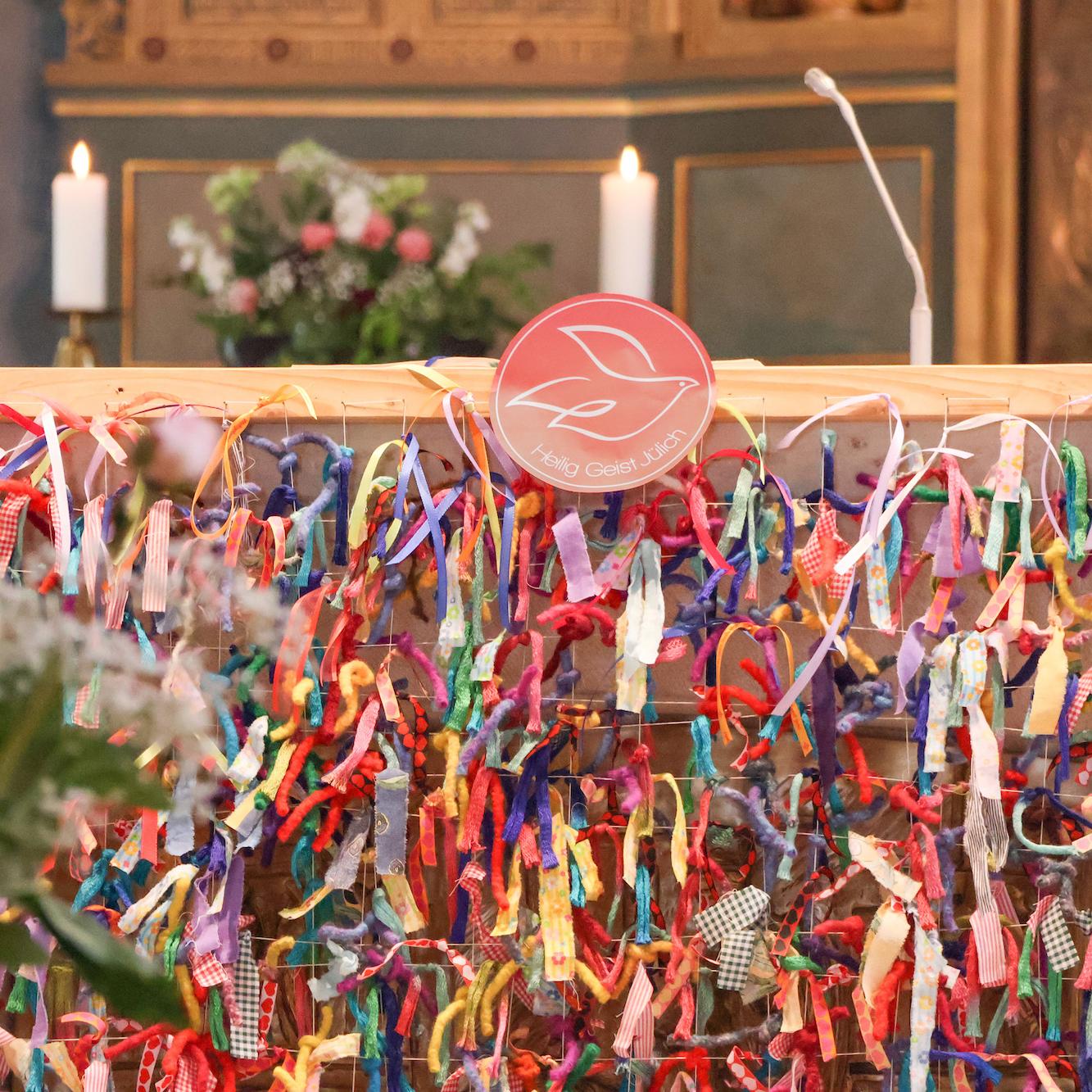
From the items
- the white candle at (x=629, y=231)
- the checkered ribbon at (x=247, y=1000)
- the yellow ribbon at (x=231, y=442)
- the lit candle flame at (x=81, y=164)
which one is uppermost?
the lit candle flame at (x=81, y=164)

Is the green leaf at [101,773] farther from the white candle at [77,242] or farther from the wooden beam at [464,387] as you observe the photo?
the white candle at [77,242]

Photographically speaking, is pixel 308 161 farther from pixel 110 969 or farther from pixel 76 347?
pixel 110 969

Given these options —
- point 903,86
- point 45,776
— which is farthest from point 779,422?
point 903,86

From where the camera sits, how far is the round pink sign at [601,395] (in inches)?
25.6

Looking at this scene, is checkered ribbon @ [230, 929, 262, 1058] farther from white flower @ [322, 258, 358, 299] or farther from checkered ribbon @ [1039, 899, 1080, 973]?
white flower @ [322, 258, 358, 299]

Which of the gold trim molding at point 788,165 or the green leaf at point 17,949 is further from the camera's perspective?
the gold trim molding at point 788,165

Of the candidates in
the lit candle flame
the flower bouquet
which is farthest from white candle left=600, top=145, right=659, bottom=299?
the flower bouquet

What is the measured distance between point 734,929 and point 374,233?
35.4 inches

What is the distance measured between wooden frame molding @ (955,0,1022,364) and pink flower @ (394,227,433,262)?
1.97ft

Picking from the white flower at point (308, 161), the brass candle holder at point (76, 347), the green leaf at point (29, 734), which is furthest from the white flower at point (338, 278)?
the green leaf at point (29, 734)

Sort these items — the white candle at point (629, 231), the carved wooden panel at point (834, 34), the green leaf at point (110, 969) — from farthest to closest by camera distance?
1. the carved wooden panel at point (834, 34)
2. the white candle at point (629, 231)
3. the green leaf at point (110, 969)

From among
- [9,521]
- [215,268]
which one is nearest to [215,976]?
[9,521]

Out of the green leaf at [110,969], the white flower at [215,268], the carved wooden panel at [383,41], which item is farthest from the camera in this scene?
the carved wooden panel at [383,41]

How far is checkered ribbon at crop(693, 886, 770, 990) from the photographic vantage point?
0.66 metres
